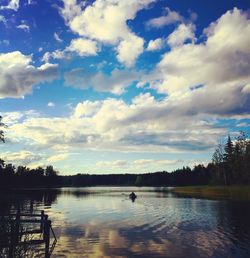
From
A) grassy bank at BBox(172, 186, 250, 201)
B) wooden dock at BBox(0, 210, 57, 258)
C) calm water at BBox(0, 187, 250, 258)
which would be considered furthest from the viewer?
grassy bank at BBox(172, 186, 250, 201)

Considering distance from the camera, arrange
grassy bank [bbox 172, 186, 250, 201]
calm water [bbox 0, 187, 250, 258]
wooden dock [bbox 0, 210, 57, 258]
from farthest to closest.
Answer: grassy bank [bbox 172, 186, 250, 201] → calm water [bbox 0, 187, 250, 258] → wooden dock [bbox 0, 210, 57, 258]

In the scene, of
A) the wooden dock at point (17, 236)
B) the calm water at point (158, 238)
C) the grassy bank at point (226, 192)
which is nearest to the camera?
the wooden dock at point (17, 236)

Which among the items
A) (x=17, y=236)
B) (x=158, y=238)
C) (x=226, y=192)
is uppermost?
(x=226, y=192)

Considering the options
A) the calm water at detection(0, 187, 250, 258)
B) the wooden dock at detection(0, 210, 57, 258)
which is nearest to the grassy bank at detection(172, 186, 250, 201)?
the calm water at detection(0, 187, 250, 258)

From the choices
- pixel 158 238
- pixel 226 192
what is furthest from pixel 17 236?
pixel 226 192

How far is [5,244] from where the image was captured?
20422 mm

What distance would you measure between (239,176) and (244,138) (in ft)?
38.7

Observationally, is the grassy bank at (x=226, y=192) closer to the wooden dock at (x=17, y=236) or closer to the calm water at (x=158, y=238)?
the calm water at (x=158, y=238)

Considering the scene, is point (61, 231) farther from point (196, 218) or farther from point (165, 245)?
point (196, 218)

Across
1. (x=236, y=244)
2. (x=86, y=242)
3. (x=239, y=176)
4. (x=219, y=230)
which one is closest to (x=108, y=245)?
(x=86, y=242)

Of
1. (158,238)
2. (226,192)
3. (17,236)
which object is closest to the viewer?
(17,236)

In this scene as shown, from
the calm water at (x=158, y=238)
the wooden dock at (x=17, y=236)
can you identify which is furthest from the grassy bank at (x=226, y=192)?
the wooden dock at (x=17, y=236)

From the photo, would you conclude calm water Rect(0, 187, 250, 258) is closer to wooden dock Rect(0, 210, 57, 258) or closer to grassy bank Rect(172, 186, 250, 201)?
wooden dock Rect(0, 210, 57, 258)

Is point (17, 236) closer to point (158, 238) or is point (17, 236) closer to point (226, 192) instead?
point (158, 238)
